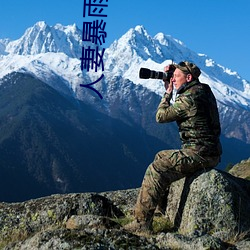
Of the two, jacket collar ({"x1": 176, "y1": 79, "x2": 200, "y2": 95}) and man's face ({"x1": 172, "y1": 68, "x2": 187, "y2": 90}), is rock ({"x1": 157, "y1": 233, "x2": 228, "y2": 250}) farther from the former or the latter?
man's face ({"x1": 172, "y1": 68, "x2": 187, "y2": 90})

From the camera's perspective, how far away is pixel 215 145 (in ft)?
36.0

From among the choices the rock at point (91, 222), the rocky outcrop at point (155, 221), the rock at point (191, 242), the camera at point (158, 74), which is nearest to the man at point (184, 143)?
the camera at point (158, 74)

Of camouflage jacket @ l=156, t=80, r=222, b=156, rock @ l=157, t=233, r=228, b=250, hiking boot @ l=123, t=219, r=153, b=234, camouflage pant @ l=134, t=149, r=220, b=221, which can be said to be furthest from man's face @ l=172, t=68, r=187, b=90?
rock @ l=157, t=233, r=228, b=250

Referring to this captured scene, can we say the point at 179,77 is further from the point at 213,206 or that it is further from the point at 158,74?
the point at 213,206

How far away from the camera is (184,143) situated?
11047 mm

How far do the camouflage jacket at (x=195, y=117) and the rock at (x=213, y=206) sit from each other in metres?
0.64

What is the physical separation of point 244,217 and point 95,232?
3.76m

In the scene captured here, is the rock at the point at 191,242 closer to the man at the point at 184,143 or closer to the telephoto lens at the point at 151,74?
the man at the point at 184,143

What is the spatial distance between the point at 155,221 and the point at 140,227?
977mm

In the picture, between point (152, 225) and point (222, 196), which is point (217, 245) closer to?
point (222, 196)

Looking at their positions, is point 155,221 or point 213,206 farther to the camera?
point 155,221

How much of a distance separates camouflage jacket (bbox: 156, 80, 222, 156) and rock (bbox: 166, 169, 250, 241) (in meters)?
0.64

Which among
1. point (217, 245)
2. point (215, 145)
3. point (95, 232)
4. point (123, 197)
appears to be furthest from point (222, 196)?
point (123, 197)

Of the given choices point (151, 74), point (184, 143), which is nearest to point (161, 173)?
point (184, 143)
